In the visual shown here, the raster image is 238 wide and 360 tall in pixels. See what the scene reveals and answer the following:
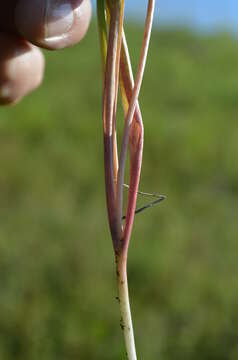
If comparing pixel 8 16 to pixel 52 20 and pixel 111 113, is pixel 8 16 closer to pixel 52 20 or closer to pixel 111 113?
pixel 52 20

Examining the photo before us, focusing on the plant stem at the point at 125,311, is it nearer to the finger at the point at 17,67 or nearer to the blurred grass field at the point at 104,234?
the finger at the point at 17,67

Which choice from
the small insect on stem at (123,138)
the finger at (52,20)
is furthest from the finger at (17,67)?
the small insect on stem at (123,138)

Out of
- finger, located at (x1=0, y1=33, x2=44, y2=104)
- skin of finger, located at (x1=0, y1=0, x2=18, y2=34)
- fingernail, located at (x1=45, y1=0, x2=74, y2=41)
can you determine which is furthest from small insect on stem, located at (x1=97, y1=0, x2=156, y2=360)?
finger, located at (x1=0, y1=33, x2=44, y2=104)

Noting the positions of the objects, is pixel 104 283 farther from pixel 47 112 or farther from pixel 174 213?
pixel 47 112

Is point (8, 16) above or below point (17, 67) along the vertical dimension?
above

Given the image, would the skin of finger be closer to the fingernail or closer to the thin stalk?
the fingernail

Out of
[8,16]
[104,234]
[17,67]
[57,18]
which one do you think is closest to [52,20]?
[57,18]
